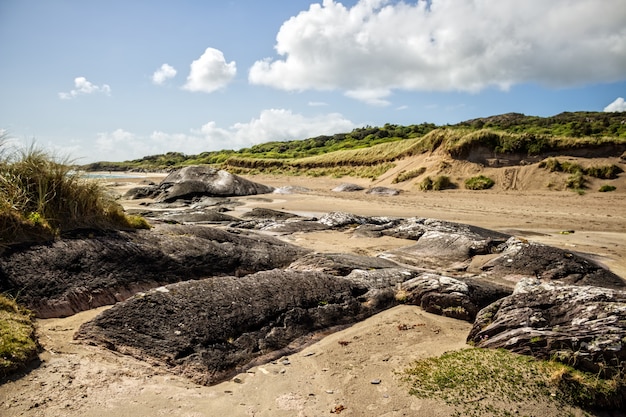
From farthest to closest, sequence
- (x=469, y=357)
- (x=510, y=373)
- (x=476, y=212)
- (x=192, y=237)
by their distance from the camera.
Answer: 1. (x=476, y=212)
2. (x=192, y=237)
3. (x=469, y=357)
4. (x=510, y=373)

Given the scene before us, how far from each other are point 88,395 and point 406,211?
54.6 ft

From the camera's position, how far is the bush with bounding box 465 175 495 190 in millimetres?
24870

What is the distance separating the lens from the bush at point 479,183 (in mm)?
24870

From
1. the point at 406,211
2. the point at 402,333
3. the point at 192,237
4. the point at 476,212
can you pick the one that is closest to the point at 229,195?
the point at 406,211

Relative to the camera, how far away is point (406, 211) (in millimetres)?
18906

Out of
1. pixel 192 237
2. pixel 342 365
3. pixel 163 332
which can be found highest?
pixel 192 237

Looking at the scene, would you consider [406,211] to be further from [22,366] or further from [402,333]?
[22,366]

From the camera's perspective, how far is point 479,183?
82.4 ft

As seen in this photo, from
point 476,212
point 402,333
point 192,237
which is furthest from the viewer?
point 476,212

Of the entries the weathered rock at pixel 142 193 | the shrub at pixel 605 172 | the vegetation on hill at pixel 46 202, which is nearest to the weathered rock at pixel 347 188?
the weathered rock at pixel 142 193

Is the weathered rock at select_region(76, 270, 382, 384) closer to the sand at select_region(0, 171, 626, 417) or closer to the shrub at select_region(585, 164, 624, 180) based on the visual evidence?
the sand at select_region(0, 171, 626, 417)

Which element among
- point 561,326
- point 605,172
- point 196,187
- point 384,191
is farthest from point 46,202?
point 605,172

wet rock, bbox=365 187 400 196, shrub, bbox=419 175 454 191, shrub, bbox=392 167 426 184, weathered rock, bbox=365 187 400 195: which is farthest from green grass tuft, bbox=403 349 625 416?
shrub, bbox=392 167 426 184

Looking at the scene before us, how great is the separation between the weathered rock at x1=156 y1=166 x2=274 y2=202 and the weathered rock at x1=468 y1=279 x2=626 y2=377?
70.7ft
